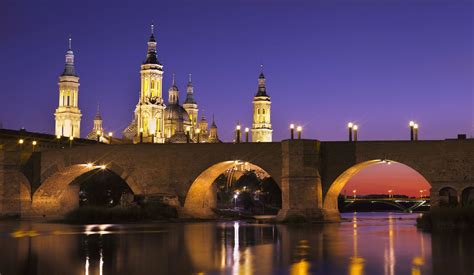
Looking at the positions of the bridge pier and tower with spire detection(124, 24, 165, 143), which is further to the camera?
tower with spire detection(124, 24, 165, 143)

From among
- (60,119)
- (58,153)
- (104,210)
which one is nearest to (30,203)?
(58,153)

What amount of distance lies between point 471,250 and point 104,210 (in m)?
32.2

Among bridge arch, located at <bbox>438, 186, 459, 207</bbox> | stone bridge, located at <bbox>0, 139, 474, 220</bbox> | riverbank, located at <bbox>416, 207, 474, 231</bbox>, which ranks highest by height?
stone bridge, located at <bbox>0, 139, 474, 220</bbox>

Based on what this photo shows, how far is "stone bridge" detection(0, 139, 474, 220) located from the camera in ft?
158

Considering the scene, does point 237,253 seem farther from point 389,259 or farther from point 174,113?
point 174,113

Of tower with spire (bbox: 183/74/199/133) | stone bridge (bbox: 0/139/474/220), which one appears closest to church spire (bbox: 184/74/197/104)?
tower with spire (bbox: 183/74/199/133)

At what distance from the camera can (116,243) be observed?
99.2ft

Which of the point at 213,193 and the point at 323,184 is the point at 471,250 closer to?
the point at 323,184

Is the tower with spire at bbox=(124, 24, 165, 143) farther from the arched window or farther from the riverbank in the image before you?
the riverbank

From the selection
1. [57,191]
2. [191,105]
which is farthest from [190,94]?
[57,191]

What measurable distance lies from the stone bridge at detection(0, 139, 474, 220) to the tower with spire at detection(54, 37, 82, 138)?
6227 centimetres

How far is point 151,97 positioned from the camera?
12244cm

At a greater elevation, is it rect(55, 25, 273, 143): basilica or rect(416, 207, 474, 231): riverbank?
rect(55, 25, 273, 143): basilica

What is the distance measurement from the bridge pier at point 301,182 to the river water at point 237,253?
13208mm
